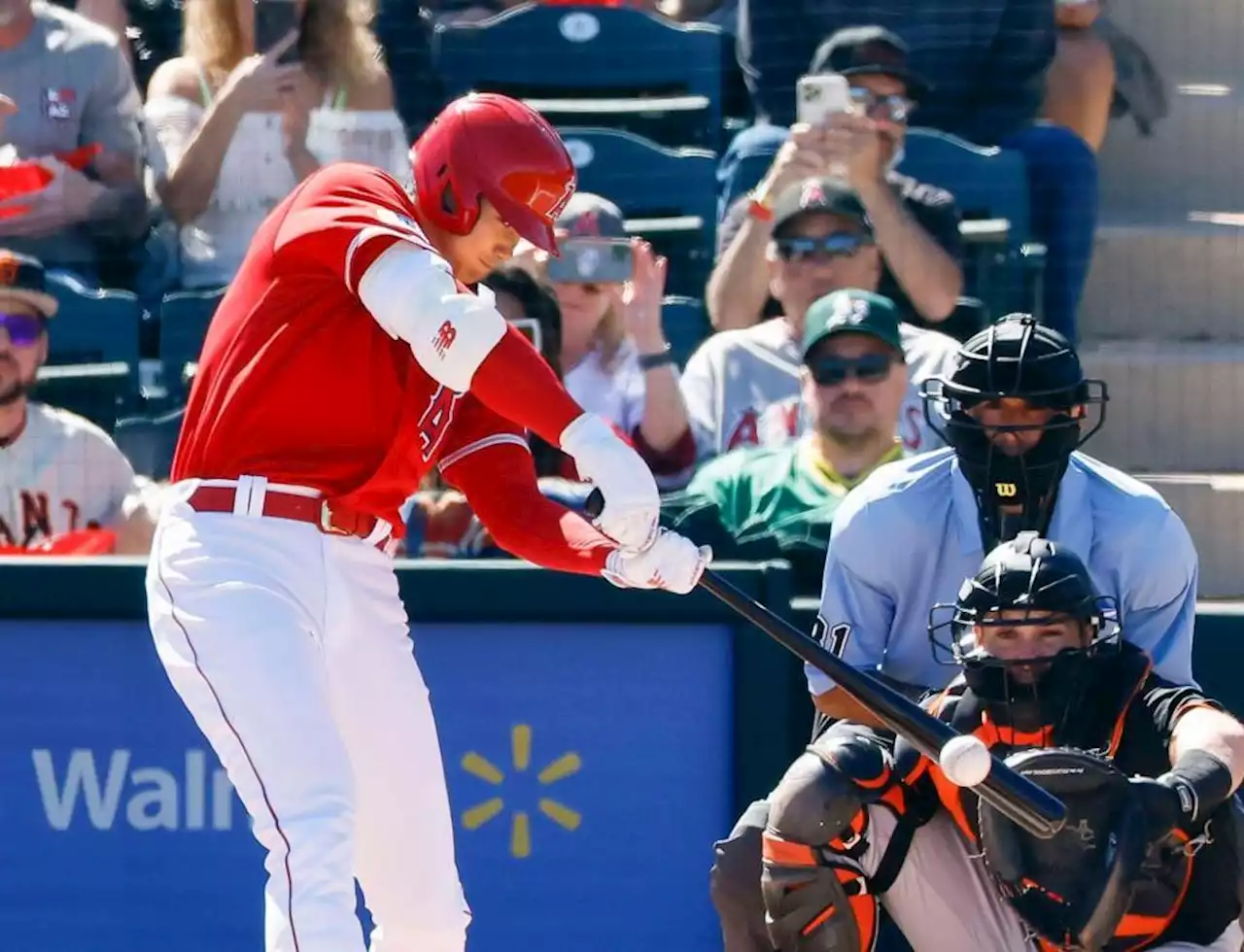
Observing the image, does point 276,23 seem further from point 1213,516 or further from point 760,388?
point 1213,516

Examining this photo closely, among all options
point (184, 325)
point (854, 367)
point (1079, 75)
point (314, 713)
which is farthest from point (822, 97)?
point (314, 713)

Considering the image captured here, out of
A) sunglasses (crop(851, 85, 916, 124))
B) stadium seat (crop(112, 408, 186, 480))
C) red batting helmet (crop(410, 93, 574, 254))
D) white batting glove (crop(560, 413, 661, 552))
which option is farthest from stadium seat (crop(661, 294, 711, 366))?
white batting glove (crop(560, 413, 661, 552))

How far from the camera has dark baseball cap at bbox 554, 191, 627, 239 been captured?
5379mm

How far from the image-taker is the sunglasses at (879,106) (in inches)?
228

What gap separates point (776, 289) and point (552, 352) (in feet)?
1.96

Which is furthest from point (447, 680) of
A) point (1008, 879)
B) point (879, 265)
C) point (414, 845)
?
point (879, 265)

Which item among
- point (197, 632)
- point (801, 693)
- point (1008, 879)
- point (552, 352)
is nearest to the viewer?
point (197, 632)

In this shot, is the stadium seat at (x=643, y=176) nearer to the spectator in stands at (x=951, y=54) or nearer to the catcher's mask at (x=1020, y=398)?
the spectator in stands at (x=951, y=54)

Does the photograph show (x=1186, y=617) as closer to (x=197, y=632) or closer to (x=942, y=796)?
(x=942, y=796)

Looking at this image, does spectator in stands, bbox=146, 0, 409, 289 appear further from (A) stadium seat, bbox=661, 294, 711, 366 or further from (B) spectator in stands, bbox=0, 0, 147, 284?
(A) stadium seat, bbox=661, 294, 711, 366

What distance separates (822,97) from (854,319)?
37.7 inches

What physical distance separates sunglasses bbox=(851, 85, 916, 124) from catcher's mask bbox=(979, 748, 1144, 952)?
2659 mm

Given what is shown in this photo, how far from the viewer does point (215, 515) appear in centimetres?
329

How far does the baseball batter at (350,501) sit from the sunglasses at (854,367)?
57.6 inches
